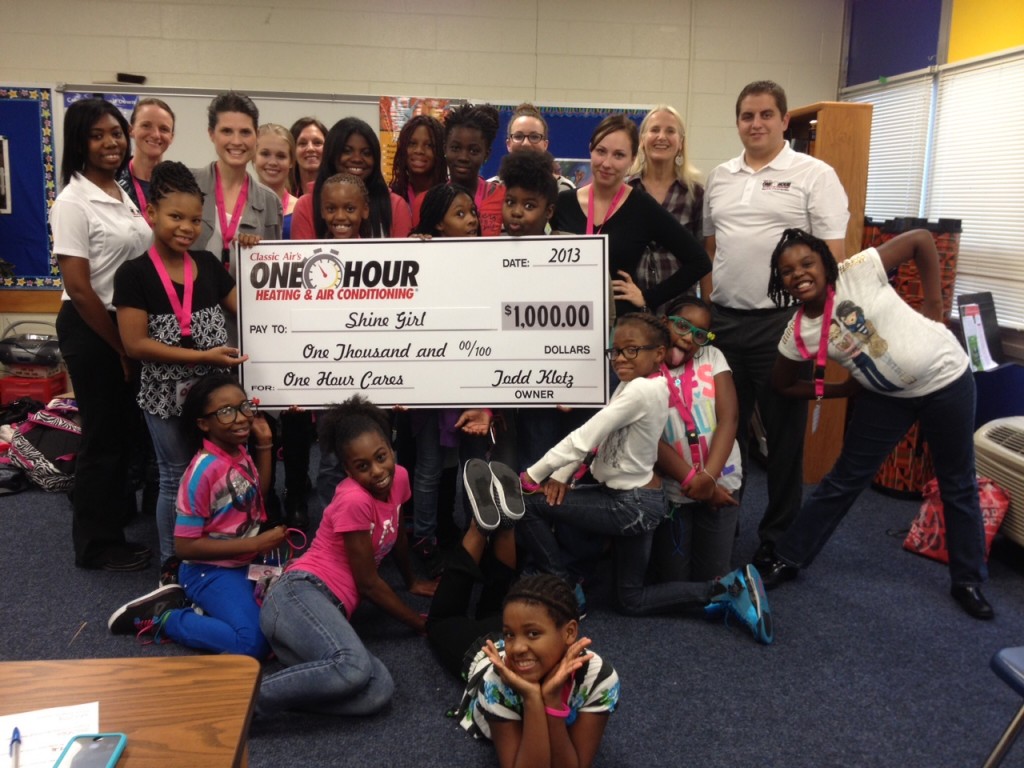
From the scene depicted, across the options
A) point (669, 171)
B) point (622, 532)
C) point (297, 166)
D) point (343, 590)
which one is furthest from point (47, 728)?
point (297, 166)

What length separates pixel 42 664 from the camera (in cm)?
136

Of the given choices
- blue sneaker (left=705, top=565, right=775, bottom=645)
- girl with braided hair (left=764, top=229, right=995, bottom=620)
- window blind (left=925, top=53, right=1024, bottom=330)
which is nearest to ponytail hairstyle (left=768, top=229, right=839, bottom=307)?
girl with braided hair (left=764, top=229, right=995, bottom=620)

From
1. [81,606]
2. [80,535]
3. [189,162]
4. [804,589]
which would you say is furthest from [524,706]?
[189,162]

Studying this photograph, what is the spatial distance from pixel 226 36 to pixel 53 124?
48.0 inches

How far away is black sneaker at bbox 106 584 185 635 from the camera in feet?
8.45

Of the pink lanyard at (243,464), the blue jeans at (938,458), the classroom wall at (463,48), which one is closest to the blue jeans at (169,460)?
the pink lanyard at (243,464)

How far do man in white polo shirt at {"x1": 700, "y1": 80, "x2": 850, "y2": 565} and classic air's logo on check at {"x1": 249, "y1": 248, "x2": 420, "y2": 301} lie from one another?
1303 millimetres

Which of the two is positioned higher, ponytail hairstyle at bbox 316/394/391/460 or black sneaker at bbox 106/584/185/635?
ponytail hairstyle at bbox 316/394/391/460

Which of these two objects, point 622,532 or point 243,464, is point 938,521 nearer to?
point 622,532

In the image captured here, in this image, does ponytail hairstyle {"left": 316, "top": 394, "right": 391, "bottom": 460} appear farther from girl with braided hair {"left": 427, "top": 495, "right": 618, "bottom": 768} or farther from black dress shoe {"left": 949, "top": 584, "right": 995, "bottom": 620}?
black dress shoe {"left": 949, "top": 584, "right": 995, "bottom": 620}

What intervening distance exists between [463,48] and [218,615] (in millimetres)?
4075

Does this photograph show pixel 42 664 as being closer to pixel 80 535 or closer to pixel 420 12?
pixel 80 535

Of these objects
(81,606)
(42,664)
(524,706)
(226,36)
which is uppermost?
(226,36)

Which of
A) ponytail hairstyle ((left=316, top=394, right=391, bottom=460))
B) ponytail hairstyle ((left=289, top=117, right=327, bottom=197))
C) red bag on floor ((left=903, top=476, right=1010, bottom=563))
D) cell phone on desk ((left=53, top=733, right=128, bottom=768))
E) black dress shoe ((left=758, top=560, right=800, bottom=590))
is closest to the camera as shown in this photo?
cell phone on desk ((left=53, top=733, right=128, bottom=768))
